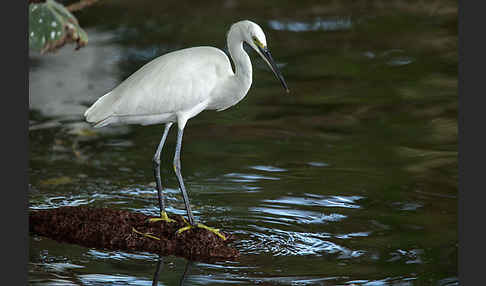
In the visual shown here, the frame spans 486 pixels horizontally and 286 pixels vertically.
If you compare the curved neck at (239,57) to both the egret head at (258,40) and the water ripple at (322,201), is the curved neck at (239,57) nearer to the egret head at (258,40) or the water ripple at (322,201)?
the egret head at (258,40)

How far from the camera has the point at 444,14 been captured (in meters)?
11.7

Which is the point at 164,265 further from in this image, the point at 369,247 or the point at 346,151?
the point at 346,151

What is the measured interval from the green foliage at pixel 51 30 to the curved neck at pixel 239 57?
120cm

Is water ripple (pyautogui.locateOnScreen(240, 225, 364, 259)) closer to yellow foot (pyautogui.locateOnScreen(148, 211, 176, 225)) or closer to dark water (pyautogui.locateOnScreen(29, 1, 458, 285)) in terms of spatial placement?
dark water (pyautogui.locateOnScreen(29, 1, 458, 285))

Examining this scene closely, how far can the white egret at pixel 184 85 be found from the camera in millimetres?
5430

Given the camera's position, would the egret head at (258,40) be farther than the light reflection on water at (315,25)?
No

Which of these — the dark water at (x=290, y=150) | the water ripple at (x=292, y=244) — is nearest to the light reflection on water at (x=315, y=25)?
the dark water at (x=290, y=150)

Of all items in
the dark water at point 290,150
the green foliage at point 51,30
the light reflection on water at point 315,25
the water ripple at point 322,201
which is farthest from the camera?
the light reflection on water at point 315,25

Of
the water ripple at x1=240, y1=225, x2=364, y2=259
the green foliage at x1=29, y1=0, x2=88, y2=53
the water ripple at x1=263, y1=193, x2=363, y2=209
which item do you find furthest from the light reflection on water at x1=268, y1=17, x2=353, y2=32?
the water ripple at x1=240, y1=225, x2=364, y2=259

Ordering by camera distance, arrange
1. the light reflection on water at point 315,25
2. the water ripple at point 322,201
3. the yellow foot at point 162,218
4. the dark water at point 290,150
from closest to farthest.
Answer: the dark water at point 290,150 < the yellow foot at point 162,218 < the water ripple at point 322,201 < the light reflection on water at point 315,25

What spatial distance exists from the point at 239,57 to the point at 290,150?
2.23m

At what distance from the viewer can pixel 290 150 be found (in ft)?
25.1

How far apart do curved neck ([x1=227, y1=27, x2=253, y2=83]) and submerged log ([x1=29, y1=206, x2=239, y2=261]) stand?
947mm

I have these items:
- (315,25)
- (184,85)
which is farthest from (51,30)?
(315,25)
